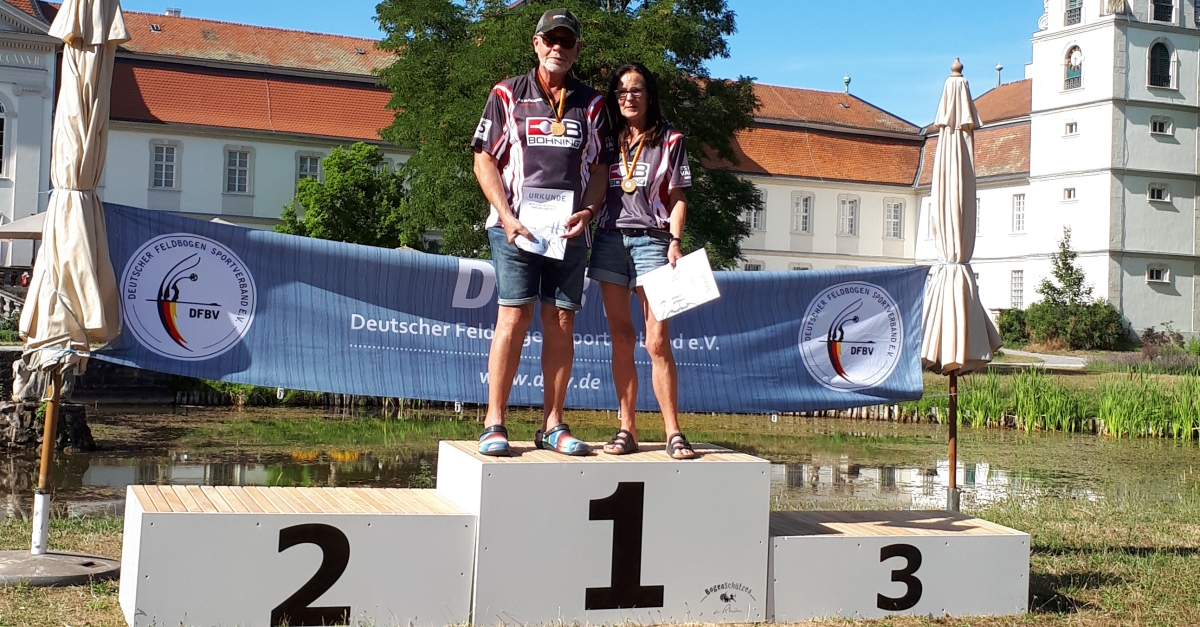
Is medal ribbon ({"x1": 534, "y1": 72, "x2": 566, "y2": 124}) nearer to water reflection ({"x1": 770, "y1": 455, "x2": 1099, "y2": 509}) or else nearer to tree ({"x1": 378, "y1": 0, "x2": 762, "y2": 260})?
water reflection ({"x1": 770, "y1": 455, "x2": 1099, "y2": 509})

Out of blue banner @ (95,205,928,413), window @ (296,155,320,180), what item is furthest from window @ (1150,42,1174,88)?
blue banner @ (95,205,928,413)

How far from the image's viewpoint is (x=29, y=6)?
128 ft

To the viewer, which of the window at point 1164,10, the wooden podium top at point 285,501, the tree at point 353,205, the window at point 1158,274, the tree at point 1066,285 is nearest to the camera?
the wooden podium top at point 285,501

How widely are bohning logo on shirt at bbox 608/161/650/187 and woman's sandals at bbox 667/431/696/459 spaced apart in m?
1.12

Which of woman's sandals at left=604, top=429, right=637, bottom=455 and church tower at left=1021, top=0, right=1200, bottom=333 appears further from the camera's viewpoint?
church tower at left=1021, top=0, right=1200, bottom=333

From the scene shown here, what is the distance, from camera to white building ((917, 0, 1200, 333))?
4322 centimetres

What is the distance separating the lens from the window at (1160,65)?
Result: 43.9 m

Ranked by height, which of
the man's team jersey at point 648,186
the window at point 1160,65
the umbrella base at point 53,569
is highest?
the window at point 1160,65

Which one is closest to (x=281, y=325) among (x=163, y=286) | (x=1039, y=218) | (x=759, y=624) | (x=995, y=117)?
(x=163, y=286)

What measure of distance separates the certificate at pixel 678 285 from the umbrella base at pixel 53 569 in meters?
2.67

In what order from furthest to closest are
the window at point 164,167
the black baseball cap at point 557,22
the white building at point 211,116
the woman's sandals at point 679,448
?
the window at point 164,167, the white building at point 211,116, the black baseball cap at point 557,22, the woman's sandals at point 679,448

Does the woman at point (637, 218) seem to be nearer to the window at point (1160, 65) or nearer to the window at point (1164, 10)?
the window at point (1160, 65)

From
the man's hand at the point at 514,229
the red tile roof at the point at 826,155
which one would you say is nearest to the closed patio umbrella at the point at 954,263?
the man's hand at the point at 514,229

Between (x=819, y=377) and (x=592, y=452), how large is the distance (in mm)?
3578
